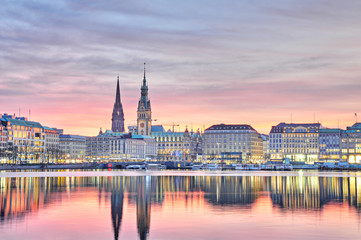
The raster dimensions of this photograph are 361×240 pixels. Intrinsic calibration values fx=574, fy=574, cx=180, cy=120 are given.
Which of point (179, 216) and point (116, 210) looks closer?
point (179, 216)

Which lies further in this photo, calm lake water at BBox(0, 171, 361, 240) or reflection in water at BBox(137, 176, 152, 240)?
reflection in water at BBox(137, 176, 152, 240)

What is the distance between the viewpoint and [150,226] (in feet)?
115

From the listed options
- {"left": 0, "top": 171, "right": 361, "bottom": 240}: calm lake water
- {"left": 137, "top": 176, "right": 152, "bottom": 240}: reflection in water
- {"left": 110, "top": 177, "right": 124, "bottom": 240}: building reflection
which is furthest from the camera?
{"left": 110, "top": 177, "right": 124, "bottom": 240}: building reflection

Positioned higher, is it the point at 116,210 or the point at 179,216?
the point at 116,210

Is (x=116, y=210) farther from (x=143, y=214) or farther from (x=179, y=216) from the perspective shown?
(x=179, y=216)

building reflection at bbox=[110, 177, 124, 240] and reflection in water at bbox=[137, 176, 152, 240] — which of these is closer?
reflection in water at bbox=[137, 176, 152, 240]

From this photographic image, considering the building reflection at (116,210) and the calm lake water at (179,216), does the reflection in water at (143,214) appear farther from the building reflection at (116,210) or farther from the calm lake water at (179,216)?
the building reflection at (116,210)

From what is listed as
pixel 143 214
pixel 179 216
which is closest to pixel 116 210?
pixel 143 214

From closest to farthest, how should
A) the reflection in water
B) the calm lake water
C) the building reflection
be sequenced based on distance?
the calm lake water
the reflection in water
the building reflection

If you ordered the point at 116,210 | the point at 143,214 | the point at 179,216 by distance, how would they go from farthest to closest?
the point at 116,210
the point at 143,214
the point at 179,216

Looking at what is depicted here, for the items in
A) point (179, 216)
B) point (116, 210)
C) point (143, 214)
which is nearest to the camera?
point (179, 216)

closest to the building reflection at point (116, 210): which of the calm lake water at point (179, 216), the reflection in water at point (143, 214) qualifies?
the calm lake water at point (179, 216)

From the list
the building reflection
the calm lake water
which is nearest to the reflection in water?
the calm lake water

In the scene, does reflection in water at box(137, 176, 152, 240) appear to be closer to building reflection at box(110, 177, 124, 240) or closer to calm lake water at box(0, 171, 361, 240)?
calm lake water at box(0, 171, 361, 240)
